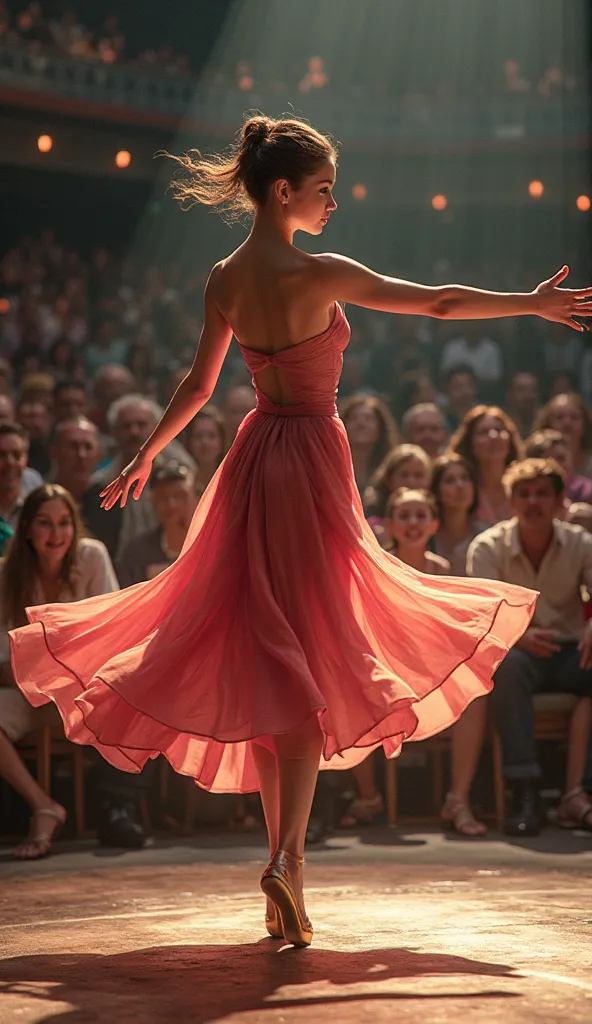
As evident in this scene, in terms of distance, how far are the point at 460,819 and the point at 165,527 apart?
63.9 inches

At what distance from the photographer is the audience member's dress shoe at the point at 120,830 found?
4508mm

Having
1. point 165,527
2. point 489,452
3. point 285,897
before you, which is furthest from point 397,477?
point 285,897

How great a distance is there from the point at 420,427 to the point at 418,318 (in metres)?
6.24

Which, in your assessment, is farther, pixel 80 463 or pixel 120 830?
pixel 80 463

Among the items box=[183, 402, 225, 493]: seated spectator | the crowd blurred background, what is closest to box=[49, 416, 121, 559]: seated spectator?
box=[183, 402, 225, 493]: seated spectator

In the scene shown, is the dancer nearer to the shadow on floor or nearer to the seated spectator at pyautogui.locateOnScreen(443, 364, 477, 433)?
the shadow on floor

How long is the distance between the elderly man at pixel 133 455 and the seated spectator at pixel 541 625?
1560 mm

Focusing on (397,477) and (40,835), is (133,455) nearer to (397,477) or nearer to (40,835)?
(397,477)

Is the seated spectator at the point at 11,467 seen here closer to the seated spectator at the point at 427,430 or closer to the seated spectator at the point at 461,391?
the seated spectator at the point at 427,430

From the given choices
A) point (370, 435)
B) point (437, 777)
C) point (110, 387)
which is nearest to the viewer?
point (437, 777)

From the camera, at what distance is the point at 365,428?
6.46 metres

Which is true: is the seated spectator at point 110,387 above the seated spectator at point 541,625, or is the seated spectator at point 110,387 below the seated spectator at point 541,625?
above

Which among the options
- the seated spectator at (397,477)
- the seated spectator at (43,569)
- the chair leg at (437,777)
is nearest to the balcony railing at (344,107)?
the seated spectator at (397,477)

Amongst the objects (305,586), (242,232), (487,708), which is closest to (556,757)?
(487,708)
